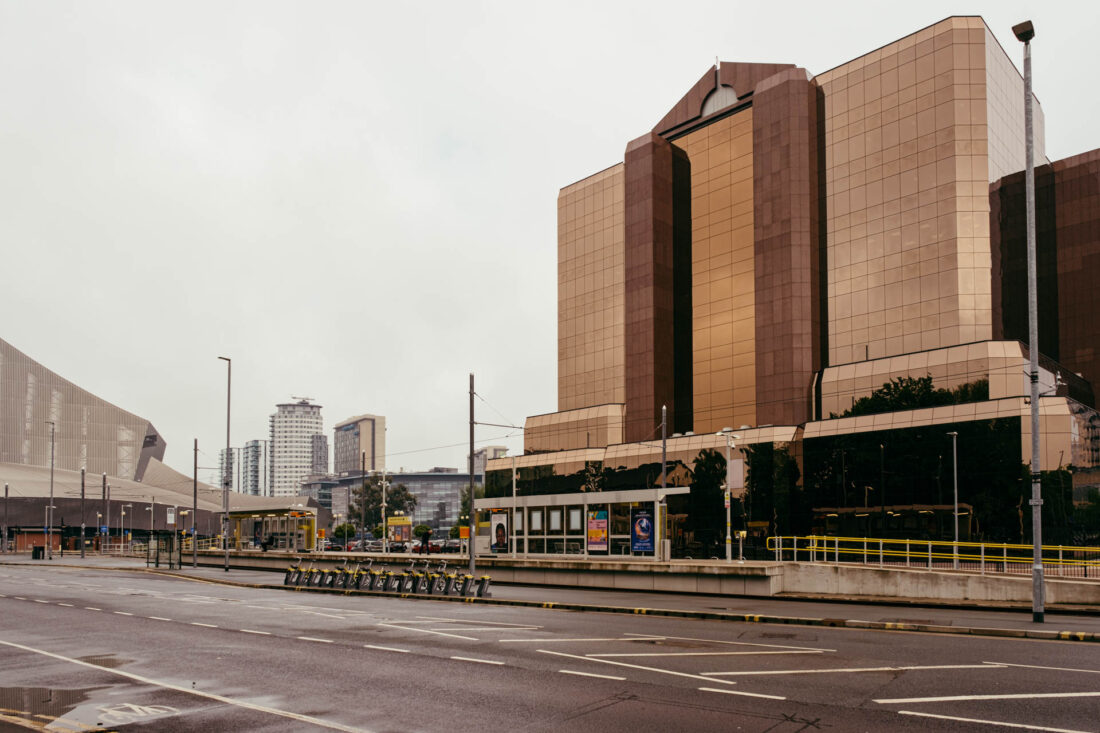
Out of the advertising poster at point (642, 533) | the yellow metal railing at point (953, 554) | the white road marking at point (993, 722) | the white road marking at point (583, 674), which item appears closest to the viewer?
the white road marking at point (993, 722)

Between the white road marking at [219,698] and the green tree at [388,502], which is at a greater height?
the white road marking at [219,698]

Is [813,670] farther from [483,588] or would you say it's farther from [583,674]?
[483,588]

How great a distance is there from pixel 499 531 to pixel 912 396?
92.2 ft

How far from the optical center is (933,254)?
186ft

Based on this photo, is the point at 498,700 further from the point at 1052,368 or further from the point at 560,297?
the point at 560,297

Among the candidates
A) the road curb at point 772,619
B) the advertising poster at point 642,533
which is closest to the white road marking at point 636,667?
the road curb at point 772,619

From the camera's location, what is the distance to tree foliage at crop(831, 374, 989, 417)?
51.0 m

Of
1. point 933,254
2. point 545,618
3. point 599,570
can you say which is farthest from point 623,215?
point 545,618

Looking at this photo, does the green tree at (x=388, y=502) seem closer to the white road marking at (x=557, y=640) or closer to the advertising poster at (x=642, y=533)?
the advertising poster at (x=642, y=533)

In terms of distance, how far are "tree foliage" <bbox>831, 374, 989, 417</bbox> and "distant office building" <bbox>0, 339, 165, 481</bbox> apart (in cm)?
13952

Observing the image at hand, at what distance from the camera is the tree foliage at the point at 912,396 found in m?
51.0

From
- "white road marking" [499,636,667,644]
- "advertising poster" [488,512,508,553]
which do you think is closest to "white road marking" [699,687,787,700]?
"white road marking" [499,636,667,644]

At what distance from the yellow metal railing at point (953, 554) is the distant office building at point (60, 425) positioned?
137 metres

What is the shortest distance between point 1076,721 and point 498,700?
7.20m
